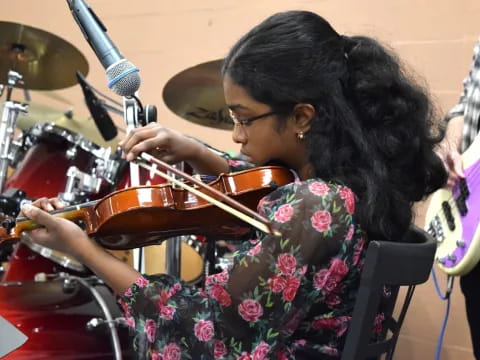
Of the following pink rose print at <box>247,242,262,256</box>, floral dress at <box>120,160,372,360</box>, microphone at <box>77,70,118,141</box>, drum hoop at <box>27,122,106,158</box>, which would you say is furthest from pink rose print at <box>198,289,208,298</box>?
microphone at <box>77,70,118,141</box>

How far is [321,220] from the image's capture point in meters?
0.84

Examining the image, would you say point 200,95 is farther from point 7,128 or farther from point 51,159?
point 7,128

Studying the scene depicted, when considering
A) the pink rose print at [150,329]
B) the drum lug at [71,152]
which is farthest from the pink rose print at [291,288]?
the drum lug at [71,152]

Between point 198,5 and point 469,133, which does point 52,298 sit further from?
point 198,5

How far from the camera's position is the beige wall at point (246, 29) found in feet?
6.24

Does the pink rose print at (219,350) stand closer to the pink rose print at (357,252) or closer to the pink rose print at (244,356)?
the pink rose print at (244,356)

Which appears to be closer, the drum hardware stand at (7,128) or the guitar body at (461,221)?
the guitar body at (461,221)

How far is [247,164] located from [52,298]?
1.75 feet

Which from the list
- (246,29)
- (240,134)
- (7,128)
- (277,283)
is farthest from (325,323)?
(246,29)

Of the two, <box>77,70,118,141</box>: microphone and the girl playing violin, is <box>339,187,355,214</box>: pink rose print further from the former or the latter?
<box>77,70,118,141</box>: microphone

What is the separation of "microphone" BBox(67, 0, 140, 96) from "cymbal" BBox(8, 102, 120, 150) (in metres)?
0.92

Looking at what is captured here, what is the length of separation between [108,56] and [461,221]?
771mm

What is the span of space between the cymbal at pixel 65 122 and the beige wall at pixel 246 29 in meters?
0.45

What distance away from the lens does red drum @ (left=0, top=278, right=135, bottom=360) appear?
118 centimetres
